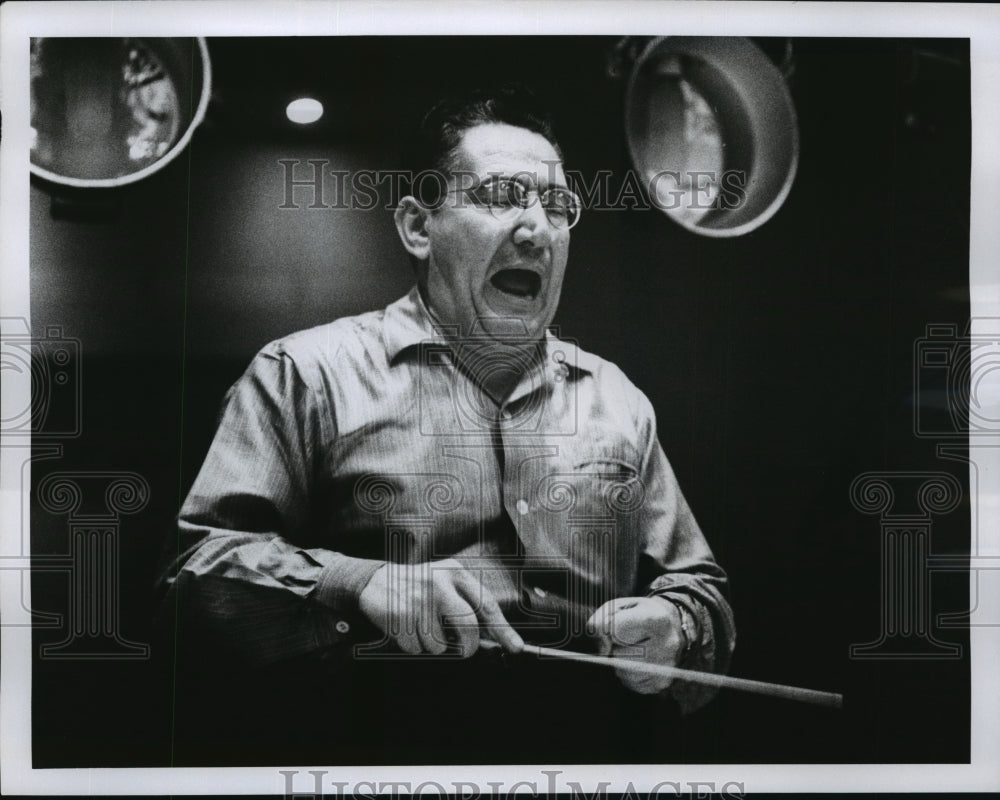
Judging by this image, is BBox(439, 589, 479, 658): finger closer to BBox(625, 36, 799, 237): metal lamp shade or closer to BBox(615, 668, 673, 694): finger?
BBox(615, 668, 673, 694): finger

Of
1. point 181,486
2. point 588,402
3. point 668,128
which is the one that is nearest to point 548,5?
point 668,128

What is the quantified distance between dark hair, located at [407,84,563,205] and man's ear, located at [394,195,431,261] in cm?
3

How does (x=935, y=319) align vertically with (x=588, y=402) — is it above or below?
above

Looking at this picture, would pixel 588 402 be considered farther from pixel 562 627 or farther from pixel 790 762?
pixel 790 762

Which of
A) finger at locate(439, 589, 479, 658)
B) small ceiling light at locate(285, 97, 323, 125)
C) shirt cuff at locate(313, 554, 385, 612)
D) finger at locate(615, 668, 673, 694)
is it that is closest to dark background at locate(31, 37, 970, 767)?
small ceiling light at locate(285, 97, 323, 125)

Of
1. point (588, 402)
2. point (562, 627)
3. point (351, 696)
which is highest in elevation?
point (588, 402)

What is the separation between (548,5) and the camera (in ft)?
9.43

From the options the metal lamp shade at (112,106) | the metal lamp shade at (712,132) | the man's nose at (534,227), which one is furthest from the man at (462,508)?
the metal lamp shade at (112,106)

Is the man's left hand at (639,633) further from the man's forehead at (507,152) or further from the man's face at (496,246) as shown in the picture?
the man's forehead at (507,152)

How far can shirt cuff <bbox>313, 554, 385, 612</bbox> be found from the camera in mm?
2789

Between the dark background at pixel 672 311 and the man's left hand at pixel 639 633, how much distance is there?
0.67 ft

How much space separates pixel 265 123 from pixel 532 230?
0.88 meters

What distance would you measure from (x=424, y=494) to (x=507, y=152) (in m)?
1.08

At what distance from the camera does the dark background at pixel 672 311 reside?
2.84 meters
